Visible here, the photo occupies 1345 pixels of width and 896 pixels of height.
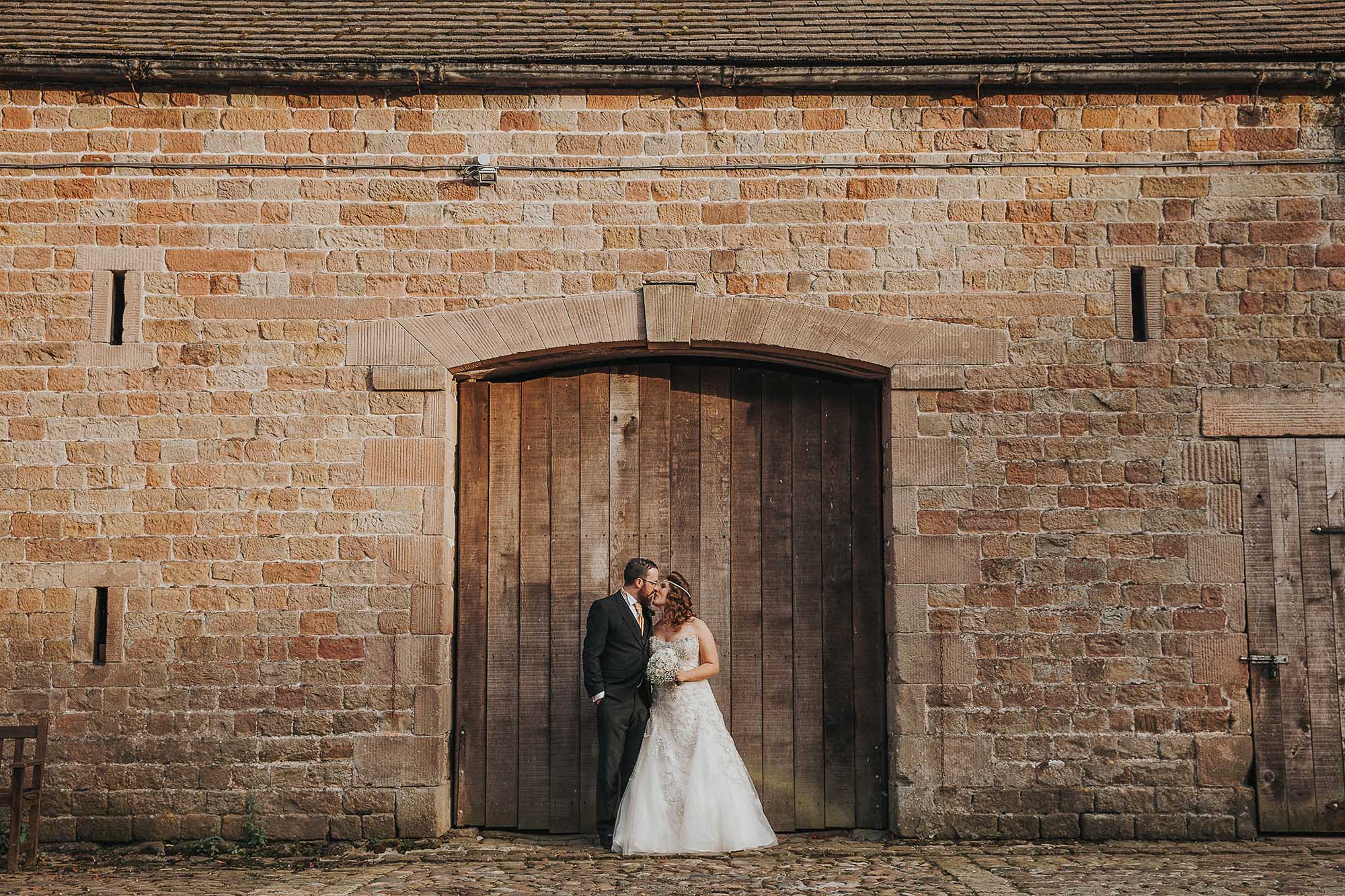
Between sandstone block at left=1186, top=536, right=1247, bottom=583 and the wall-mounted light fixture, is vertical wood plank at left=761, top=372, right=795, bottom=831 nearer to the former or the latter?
the wall-mounted light fixture

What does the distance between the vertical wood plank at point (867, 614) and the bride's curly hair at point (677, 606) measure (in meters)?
1.04

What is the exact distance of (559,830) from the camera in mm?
6504

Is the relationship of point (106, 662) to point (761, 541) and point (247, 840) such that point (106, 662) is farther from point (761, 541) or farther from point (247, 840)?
point (761, 541)

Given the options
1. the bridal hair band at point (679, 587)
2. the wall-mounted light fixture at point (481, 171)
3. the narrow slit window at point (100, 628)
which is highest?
the wall-mounted light fixture at point (481, 171)

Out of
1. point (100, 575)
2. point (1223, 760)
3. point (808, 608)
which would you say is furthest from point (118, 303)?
point (1223, 760)

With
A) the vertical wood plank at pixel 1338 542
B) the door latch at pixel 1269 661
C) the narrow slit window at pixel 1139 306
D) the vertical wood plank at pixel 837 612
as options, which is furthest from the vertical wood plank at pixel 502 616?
the vertical wood plank at pixel 1338 542

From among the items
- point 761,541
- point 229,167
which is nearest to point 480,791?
Answer: point 761,541

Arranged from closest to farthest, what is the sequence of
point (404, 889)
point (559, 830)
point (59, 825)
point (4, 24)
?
1. point (404, 889)
2. point (59, 825)
3. point (559, 830)
4. point (4, 24)

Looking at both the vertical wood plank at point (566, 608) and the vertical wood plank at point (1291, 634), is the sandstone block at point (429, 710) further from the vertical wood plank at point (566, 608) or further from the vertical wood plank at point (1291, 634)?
the vertical wood plank at point (1291, 634)

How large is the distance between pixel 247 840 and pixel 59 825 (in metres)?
0.99

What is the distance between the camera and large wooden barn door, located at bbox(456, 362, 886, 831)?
6527 millimetres

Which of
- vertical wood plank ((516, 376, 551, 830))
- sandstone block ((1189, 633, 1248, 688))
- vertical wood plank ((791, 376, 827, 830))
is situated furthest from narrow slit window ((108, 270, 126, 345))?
sandstone block ((1189, 633, 1248, 688))

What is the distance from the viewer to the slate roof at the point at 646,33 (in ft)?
21.2

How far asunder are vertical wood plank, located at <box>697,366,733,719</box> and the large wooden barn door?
0.01 metres
